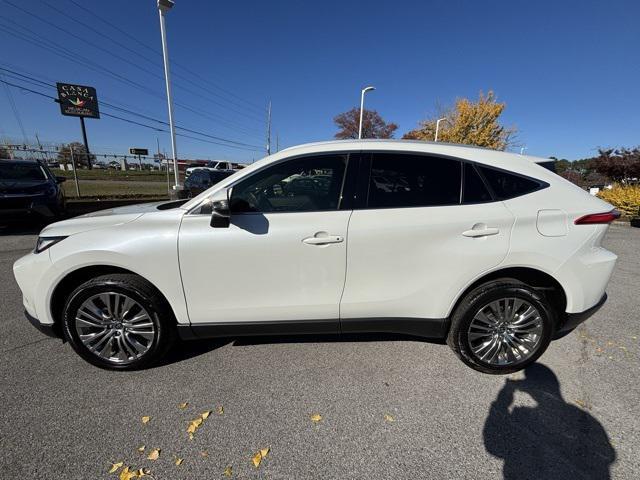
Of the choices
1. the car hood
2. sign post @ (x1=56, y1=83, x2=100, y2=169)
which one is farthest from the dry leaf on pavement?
sign post @ (x1=56, y1=83, x2=100, y2=169)

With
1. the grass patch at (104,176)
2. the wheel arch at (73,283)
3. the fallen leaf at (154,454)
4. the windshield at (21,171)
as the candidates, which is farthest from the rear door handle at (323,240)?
the grass patch at (104,176)

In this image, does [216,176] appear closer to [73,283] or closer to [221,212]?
[73,283]

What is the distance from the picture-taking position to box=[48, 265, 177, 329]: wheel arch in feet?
8.16

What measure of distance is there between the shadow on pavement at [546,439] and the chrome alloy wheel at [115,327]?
2557 mm

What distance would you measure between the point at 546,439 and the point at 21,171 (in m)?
10.2

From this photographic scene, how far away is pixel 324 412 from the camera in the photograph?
7.41 ft

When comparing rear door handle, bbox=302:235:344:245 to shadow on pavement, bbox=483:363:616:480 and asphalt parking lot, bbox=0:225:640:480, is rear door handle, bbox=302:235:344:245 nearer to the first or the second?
asphalt parking lot, bbox=0:225:640:480

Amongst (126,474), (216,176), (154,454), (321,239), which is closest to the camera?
(126,474)

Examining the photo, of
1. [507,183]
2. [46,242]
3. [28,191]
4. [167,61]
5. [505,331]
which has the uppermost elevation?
[167,61]

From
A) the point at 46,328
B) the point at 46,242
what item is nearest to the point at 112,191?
the point at 46,242

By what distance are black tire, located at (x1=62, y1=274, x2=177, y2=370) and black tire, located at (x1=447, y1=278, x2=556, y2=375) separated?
89.9 inches

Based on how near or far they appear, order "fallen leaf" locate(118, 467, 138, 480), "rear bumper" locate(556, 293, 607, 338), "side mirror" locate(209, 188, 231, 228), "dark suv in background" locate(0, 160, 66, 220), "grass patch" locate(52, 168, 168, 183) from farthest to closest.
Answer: "grass patch" locate(52, 168, 168, 183) < "dark suv in background" locate(0, 160, 66, 220) < "rear bumper" locate(556, 293, 607, 338) < "side mirror" locate(209, 188, 231, 228) < "fallen leaf" locate(118, 467, 138, 480)

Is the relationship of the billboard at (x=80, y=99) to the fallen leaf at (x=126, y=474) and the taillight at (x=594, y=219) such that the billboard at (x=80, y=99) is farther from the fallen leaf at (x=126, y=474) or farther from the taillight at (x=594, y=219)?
the taillight at (x=594, y=219)

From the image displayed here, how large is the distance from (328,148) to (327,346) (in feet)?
5.79
